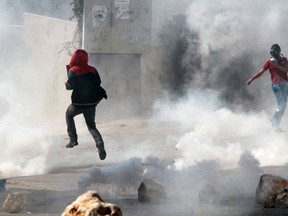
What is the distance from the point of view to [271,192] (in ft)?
18.0

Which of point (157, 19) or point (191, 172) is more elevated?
point (157, 19)

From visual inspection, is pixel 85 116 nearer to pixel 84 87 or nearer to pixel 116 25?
pixel 84 87

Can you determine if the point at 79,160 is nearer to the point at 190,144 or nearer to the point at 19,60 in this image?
the point at 190,144

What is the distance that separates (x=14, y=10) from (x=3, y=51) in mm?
5093

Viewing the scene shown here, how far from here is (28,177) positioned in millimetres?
7770

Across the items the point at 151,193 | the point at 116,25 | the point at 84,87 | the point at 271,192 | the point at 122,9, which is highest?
the point at 122,9

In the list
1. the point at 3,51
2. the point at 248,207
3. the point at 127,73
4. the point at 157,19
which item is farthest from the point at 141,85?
the point at 248,207

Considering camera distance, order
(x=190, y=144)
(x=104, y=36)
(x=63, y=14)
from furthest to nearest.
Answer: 1. (x=63, y=14)
2. (x=104, y=36)
3. (x=190, y=144)

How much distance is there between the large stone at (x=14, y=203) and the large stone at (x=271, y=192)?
79.2 inches

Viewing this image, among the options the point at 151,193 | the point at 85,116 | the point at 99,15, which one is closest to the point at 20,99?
the point at 99,15

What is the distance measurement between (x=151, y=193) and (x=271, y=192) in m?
1.07

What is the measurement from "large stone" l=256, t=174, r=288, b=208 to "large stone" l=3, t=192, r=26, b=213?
201cm

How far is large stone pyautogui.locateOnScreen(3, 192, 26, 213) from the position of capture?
217 inches

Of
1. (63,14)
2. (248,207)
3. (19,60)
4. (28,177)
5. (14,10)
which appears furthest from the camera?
(14,10)
